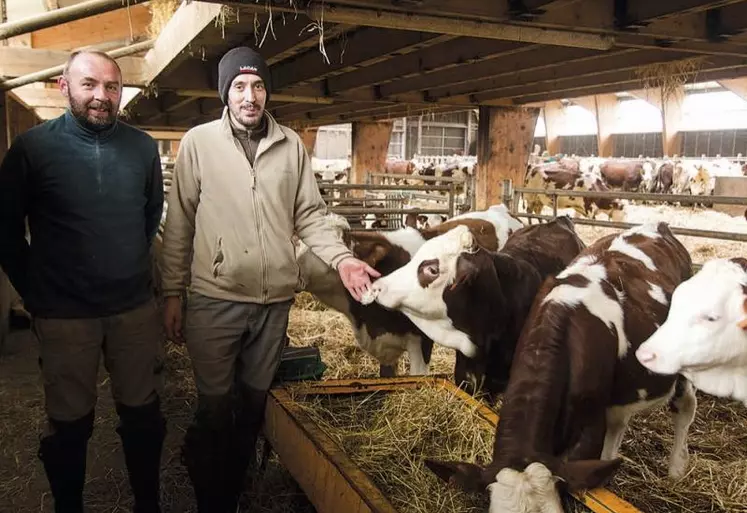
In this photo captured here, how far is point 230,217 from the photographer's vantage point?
10.1 ft

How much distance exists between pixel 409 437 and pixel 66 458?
1615mm

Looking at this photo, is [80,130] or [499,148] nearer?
[80,130]

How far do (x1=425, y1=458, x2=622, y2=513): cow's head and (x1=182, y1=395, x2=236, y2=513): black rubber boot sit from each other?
1.15 m

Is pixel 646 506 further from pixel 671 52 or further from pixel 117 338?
pixel 671 52

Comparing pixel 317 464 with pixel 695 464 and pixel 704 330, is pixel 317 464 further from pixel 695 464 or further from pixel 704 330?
pixel 695 464

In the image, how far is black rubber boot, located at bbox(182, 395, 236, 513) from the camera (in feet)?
10.6

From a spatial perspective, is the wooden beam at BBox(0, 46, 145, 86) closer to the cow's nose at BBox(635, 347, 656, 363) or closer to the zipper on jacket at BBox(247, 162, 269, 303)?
the zipper on jacket at BBox(247, 162, 269, 303)

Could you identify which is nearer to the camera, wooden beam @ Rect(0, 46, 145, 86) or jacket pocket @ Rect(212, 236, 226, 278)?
jacket pocket @ Rect(212, 236, 226, 278)

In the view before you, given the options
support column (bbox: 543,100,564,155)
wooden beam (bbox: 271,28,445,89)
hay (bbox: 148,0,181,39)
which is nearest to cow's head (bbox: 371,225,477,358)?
wooden beam (bbox: 271,28,445,89)

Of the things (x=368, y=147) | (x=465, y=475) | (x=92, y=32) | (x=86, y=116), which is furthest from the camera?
(x=368, y=147)

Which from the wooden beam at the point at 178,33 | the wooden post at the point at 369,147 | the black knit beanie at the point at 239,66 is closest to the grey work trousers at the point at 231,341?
the black knit beanie at the point at 239,66

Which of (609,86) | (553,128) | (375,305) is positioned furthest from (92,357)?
(553,128)

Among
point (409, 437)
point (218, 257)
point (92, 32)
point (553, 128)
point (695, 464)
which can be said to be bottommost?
point (695, 464)

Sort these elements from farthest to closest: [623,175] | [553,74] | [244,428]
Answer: [623,175], [553,74], [244,428]
